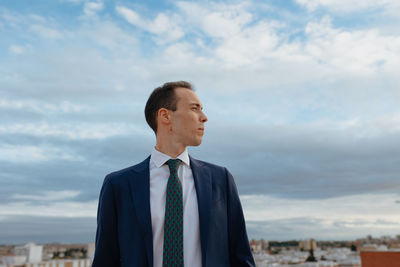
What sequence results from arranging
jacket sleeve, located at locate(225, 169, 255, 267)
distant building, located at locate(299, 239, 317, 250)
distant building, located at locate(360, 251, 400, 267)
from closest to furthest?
jacket sleeve, located at locate(225, 169, 255, 267) → distant building, located at locate(360, 251, 400, 267) → distant building, located at locate(299, 239, 317, 250)

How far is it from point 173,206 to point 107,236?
0.32 m

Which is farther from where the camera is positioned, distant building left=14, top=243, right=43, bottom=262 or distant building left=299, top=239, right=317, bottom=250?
distant building left=299, top=239, right=317, bottom=250

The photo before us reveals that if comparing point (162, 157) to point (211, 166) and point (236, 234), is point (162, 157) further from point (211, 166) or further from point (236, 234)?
point (236, 234)

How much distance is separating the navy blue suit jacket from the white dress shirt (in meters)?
0.03

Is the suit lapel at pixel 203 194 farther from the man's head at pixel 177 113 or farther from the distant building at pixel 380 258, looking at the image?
the distant building at pixel 380 258

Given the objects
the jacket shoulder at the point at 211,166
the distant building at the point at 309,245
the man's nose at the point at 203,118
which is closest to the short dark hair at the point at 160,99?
the man's nose at the point at 203,118

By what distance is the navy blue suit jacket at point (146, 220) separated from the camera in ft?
5.57

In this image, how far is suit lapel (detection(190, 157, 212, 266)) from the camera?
1.69 metres

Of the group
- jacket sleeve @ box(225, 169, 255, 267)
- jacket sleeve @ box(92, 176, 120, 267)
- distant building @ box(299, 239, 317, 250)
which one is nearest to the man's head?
jacket sleeve @ box(225, 169, 255, 267)

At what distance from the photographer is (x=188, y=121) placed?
1841mm

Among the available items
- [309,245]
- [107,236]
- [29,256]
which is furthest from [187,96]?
[309,245]

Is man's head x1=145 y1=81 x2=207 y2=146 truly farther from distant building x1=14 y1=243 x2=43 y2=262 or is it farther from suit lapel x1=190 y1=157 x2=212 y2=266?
distant building x1=14 y1=243 x2=43 y2=262

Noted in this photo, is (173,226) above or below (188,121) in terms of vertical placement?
below

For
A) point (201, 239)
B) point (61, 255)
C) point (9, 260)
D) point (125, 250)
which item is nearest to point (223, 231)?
point (201, 239)
